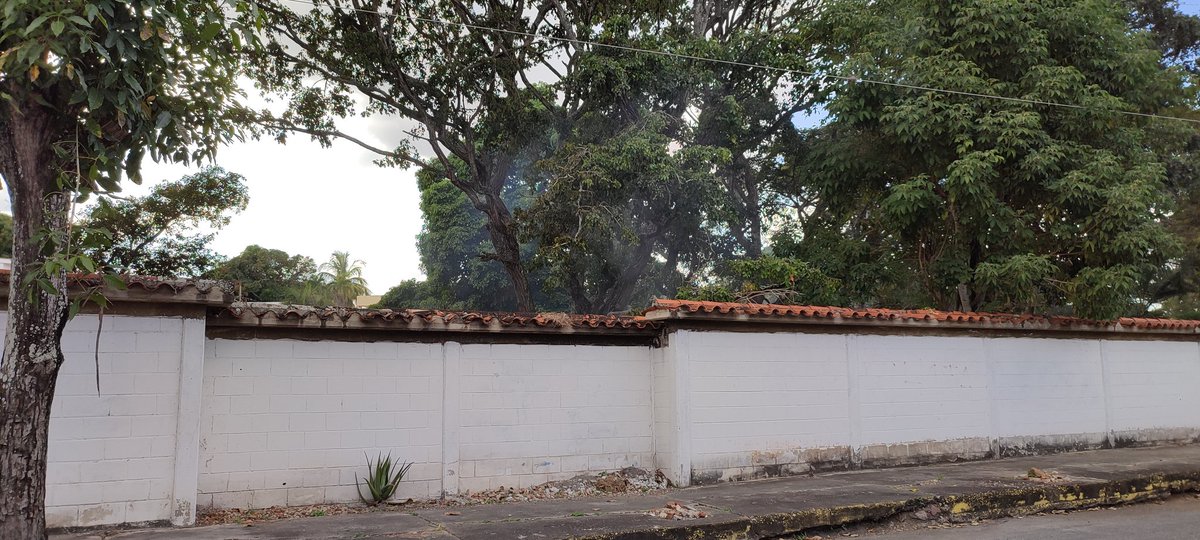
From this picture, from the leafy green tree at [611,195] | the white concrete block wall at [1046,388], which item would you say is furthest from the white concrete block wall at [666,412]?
the leafy green tree at [611,195]

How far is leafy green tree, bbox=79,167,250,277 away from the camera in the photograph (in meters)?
18.7

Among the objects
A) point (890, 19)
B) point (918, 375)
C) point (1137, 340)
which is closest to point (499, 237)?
point (890, 19)

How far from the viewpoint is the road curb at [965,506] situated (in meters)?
6.39

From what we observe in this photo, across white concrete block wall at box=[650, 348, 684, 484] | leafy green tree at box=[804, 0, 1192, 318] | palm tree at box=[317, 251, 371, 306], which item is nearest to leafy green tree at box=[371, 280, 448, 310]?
palm tree at box=[317, 251, 371, 306]

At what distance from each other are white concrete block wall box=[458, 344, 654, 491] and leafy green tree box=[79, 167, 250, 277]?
14.5 metres

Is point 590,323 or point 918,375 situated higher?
point 590,323

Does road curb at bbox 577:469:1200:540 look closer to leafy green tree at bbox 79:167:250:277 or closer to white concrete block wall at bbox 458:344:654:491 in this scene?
white concrete block wall at bbox 458:344:654:491

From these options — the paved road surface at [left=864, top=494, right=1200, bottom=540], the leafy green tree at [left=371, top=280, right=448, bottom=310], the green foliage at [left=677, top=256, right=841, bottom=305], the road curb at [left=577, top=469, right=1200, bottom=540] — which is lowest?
the paved road surface at [left=864, top=494, right=1200, bottom=540]

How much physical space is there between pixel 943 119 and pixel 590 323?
6790 millimetres

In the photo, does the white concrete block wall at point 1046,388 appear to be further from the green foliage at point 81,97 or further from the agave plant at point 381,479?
the green foliage at point 81,97

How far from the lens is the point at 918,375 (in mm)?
9852

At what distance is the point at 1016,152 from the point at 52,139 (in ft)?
37.7

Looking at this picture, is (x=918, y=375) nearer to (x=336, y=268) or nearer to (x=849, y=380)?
(x=849, y=380)

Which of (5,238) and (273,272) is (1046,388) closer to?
(273,272)
